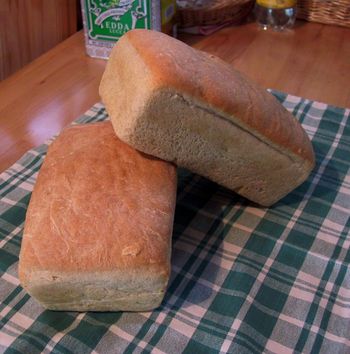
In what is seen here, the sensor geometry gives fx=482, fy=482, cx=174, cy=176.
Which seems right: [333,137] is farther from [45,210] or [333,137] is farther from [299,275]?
[45,210]

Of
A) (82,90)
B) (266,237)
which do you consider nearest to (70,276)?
(266,237)

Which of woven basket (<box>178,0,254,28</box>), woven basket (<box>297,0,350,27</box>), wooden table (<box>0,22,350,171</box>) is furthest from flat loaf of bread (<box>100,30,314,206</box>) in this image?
woven basket (<box>297,0,350,27</box>)

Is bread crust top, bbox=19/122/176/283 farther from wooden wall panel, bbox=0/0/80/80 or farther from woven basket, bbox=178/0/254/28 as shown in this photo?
woven basket, bbox=178/0/254/28

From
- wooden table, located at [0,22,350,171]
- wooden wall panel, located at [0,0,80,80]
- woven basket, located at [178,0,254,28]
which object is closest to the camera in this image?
wooden table, located at [0,22,350,171]

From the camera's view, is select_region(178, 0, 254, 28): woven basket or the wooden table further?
select_region(178, 0, 254, 28): woven basket

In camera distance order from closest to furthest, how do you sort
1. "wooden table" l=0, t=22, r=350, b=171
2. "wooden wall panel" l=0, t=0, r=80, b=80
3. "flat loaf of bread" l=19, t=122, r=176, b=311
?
1. "flat loaf of bread" l=19, t=122, r=176, b=311
2. "wooden table" l=0, t=22, r=350, b=171
3. "wooden wall panel" l=0, t=0, r=80, b=80

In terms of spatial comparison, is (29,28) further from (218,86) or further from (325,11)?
(325,11)

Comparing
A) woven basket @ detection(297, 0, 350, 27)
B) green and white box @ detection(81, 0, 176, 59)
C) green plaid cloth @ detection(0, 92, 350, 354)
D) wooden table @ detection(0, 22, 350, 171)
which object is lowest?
green plaid cloth @ detection(0, 92, 350, 354)

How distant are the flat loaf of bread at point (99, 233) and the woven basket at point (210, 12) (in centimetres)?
82

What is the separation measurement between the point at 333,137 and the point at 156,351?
0.67 m

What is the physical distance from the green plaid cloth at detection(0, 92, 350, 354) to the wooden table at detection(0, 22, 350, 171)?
15 centimetres

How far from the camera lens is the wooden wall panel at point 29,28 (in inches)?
48.1

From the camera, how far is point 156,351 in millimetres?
673

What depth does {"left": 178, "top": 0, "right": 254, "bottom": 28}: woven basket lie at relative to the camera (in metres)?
1.46
